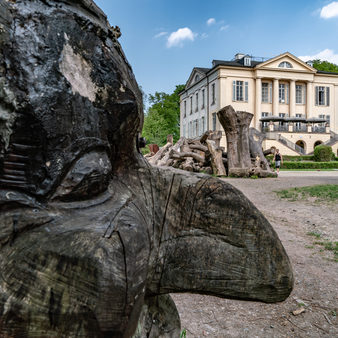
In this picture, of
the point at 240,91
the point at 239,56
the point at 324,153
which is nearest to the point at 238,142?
the point at 324,153

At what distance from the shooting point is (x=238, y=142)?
14.3 metres

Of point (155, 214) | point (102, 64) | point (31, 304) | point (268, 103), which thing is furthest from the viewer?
point (268, 103)

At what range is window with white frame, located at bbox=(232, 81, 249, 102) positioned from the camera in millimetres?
40750

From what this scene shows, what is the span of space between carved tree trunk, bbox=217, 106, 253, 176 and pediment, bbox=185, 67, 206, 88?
32063 millimetres

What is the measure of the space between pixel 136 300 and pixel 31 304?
0.96ft

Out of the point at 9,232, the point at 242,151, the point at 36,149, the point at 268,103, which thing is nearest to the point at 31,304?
the point at 9,232

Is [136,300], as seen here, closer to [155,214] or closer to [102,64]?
[155,214]

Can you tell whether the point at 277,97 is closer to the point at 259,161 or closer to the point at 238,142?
the point at 259,161

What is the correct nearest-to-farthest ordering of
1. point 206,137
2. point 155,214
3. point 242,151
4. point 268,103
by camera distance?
1. point 155,214
2. point 242,151
3. point 206,137
4. point 268,103

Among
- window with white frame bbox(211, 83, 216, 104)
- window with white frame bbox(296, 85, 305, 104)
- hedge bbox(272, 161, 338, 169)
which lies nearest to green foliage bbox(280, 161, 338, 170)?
hedge bbox(272, 161, 338, 169)

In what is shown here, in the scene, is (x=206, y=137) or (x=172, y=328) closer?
(x=172, y=328)

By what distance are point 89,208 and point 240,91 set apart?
4199cm

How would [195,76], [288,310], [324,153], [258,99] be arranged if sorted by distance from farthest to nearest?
[195,76], [258,99], [324,153], [288,310]

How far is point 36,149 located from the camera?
1.04 m
